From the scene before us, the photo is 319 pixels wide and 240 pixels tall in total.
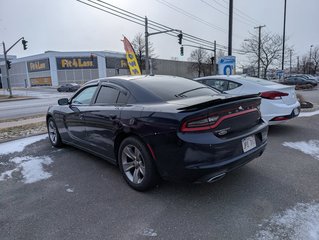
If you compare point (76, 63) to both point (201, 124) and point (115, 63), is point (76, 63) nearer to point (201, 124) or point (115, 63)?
point (115, 63)

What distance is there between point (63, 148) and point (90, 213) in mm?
2923

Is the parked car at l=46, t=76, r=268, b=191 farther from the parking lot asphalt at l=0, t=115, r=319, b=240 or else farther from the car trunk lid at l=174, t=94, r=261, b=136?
the parking lot asphalt at l=0, t=115, r=319, b=240

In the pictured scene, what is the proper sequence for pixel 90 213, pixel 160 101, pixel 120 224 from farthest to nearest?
pixel 160 101
pixel 90 213
pixel 120 224

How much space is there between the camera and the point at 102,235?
2.47m

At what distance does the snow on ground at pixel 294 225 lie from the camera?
2338mm

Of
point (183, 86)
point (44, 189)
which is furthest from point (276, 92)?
point (44, 189)

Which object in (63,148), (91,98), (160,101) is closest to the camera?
(160,101)

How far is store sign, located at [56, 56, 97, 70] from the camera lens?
186ft

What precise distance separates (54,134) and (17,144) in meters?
1.14

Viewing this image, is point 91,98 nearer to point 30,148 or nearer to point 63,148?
point 63,148

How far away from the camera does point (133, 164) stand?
3400 mm

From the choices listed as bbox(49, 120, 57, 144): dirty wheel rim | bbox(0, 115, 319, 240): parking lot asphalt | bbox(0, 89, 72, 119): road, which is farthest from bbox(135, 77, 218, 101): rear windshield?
bbox(0, 89, 72, 119): road

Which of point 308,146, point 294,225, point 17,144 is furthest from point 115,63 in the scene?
point 294,225

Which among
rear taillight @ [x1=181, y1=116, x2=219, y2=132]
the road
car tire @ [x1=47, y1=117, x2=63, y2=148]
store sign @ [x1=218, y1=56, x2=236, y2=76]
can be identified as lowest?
the road
